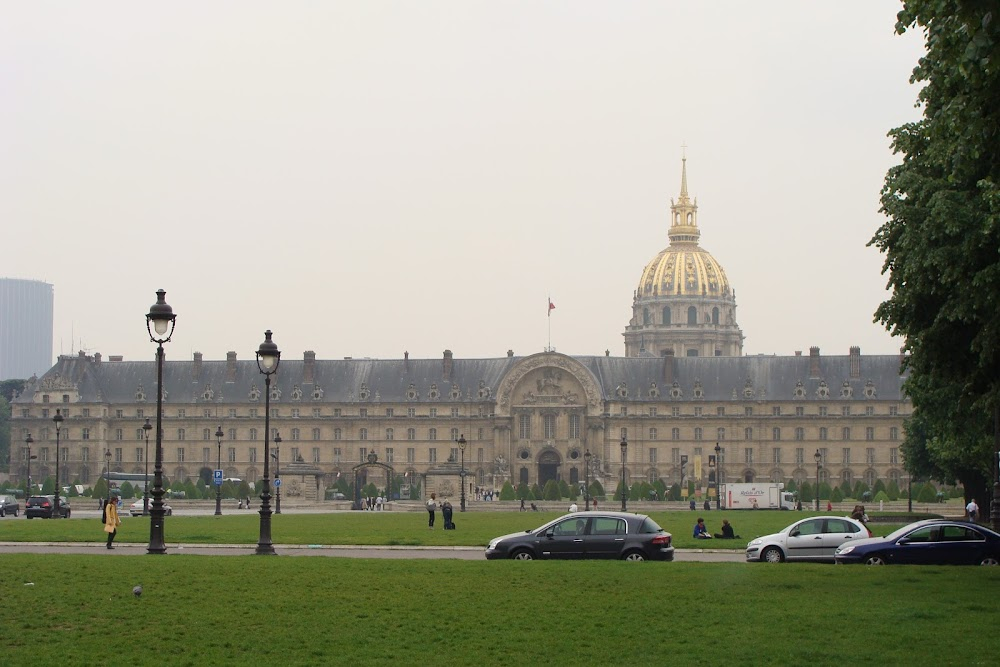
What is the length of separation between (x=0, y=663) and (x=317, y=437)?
125558 millimetres

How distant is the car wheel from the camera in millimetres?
35019

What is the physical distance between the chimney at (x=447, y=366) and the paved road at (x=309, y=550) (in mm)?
103265

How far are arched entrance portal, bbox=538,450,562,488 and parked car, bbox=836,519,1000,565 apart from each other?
10748cm

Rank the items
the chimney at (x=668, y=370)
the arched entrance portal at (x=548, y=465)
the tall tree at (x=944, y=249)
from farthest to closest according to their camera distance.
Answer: the chimney at (x=668, y=370), the arched entrance portal at (x=548, y=465), the tall tree at (x=944, y=249)

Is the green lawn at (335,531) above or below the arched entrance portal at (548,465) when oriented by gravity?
below

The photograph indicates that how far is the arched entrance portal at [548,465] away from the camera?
140 meters

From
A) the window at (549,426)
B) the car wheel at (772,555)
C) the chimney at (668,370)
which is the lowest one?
the car wheel at (772,555)

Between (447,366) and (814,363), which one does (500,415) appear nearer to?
(447,366)

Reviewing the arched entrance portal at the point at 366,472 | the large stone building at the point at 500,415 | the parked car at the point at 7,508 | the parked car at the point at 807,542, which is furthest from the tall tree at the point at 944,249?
the large stone building at the point at 500,415

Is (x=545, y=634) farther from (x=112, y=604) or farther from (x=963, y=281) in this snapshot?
(x=963, y=281)

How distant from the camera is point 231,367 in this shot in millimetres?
147250

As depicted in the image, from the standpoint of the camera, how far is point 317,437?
144375mm

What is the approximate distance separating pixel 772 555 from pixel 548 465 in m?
106

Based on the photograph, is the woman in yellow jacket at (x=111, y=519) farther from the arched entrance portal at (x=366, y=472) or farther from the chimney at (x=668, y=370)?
the chimney at (x=668, y=370)
